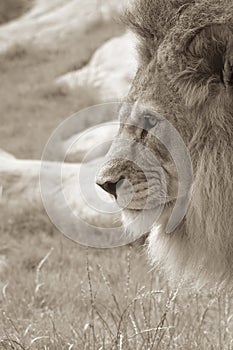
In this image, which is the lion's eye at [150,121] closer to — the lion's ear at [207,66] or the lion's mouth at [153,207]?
the lion's ear at [207,66]

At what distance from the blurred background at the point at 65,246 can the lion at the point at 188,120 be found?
12.5 inches

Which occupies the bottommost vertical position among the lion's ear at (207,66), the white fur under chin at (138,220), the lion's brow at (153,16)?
the white fur under chin at (138,220)

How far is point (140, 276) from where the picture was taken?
4.50 m

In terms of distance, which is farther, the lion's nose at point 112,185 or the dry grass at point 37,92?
the dry grass at point 37,92

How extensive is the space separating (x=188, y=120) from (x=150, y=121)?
12 cm

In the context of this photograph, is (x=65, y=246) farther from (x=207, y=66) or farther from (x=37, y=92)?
(x=37, y=92)

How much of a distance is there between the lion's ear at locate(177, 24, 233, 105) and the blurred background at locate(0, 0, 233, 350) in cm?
51

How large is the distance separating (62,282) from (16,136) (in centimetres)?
417

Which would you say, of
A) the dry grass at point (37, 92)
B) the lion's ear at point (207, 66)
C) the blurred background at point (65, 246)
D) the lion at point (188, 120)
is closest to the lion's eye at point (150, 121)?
the lion at point (188, 120)

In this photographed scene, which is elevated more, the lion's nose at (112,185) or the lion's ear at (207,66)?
the lion's ear at (207,66)

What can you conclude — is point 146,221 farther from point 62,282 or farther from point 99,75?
point 99,75

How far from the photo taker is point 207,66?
214cm

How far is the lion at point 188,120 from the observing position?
2104 millimetres

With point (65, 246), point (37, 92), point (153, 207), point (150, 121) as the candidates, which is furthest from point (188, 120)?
point (37, 92)
